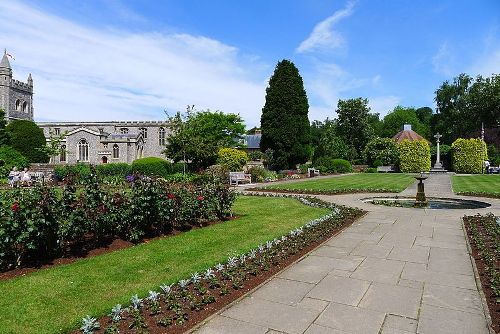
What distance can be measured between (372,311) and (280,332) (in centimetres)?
124

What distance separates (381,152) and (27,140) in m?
42.7

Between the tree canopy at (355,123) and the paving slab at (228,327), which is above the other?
the tree canopy at (355,123)

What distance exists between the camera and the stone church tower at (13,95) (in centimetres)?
5806

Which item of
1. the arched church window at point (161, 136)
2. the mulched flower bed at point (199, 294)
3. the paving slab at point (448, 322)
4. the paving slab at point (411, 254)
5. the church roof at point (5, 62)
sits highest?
the church roof at point (5, 62)

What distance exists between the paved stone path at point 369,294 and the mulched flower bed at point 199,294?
0.65 ft

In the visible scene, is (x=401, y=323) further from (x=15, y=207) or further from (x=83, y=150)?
(x=83, y=150)

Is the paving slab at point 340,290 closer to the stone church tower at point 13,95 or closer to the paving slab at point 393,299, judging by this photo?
the paving slab at point 393,299

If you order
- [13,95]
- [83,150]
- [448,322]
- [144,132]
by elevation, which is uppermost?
[13,95]

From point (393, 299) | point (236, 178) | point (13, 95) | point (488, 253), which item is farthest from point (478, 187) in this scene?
point (13, 95)

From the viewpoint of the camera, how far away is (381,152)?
1711 inches

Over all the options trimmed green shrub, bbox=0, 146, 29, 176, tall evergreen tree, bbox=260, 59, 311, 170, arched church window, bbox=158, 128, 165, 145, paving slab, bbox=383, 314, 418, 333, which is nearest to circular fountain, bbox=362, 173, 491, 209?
paving slab, bbox=383, 314, 418, 333

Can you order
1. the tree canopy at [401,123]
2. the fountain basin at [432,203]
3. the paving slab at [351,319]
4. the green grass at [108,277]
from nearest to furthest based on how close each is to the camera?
1. the paving slab at [351,319]
2. the green grass at [108,277]
3. the fountain basin at [432,203]
4. the tree canopy at [401,123]

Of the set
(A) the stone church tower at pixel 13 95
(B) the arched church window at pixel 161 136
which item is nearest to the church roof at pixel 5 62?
(A) the stone church tower at pixel 13 95

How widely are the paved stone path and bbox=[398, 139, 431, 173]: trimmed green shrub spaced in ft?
120
